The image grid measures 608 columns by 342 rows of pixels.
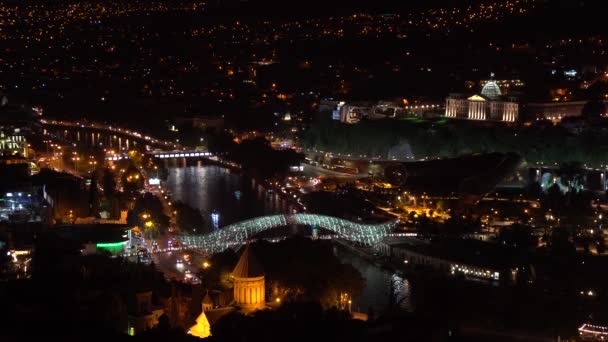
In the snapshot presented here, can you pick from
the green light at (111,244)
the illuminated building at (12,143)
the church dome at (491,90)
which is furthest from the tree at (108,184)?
the church dome at (491,90)

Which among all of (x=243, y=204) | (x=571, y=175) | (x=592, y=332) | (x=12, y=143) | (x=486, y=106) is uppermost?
(x=486, y=106)

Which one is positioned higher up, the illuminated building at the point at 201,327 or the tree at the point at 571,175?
the tree at the point at 571,175

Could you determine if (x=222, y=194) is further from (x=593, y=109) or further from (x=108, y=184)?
(x=593, y=109)

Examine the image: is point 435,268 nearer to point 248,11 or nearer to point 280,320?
point 280,320

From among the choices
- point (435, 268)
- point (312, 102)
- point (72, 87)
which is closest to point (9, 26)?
point (72, 87)

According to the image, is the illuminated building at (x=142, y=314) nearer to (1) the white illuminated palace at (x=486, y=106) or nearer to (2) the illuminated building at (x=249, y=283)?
(2) the illuminated building at (x=249, y=283)

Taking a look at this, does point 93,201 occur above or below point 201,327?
above

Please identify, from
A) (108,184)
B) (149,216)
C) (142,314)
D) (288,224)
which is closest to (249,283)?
(142,314)

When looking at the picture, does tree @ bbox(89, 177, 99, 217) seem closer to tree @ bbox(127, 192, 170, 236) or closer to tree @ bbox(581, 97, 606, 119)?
tree @ bbox(127, 192, 170, 236)
